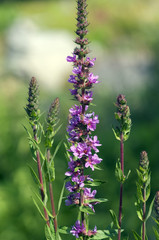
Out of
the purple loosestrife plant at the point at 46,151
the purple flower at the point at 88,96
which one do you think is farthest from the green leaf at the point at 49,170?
the purple flower at the point at 88,96

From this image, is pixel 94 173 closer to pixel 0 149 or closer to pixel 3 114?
pixel 0 149

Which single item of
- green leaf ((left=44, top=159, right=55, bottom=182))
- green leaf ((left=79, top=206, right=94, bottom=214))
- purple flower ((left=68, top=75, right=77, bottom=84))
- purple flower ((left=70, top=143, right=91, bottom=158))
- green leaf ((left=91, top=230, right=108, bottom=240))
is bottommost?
green leaf ((left=91, top=230, right=108, bottom=240))

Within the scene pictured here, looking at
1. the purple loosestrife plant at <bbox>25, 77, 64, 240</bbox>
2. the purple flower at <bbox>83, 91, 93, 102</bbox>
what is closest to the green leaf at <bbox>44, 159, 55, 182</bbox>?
the purple loosestrife plant at <bbox>25, 77, 64, 240</bbox>

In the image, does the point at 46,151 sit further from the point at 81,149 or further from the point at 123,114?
the point at 123,114

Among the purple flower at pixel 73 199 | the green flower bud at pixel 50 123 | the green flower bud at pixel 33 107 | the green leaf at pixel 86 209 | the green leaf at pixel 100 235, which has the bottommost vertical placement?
the green leaf at pixel 100 235

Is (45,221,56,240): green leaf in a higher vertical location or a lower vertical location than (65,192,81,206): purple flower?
lower

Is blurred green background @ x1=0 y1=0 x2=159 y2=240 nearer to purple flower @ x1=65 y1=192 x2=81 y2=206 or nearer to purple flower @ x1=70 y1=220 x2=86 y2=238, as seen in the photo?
purple flower @ x1=65 y1=192 x2=81 y2=206

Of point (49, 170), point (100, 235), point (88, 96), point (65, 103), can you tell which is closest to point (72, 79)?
point (88, 96)

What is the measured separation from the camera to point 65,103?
7.20 m

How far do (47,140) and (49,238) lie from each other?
1.09 feet

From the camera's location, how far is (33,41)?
44.5 feet

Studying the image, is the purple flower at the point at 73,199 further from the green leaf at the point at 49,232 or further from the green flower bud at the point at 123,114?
the green flower bud at the point at 123,114

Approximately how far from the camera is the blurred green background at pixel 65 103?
4540 millimetres

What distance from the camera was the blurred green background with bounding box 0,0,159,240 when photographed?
454 centimetres
